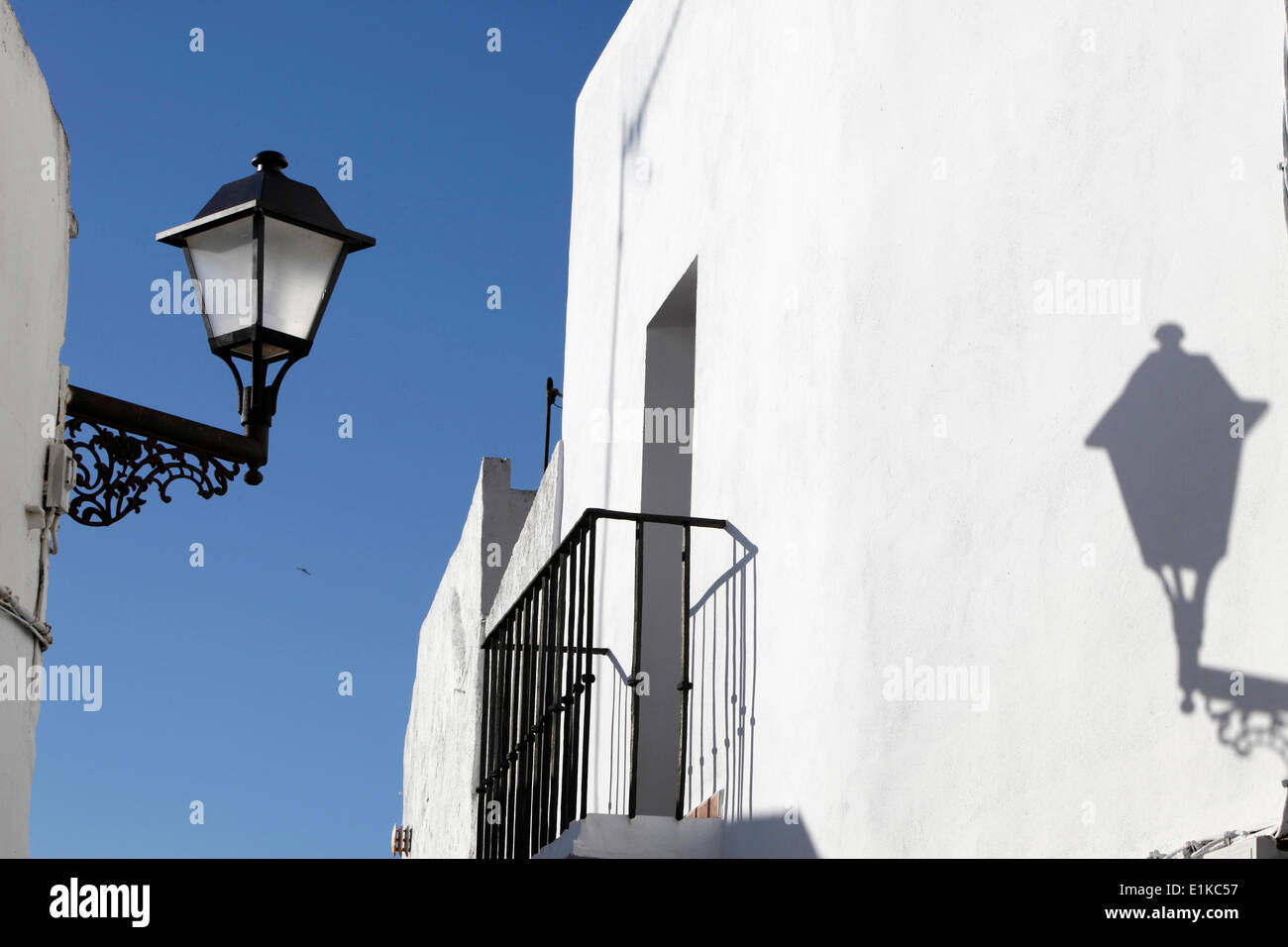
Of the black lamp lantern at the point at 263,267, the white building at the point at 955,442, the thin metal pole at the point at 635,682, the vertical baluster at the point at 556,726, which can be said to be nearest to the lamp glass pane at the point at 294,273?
the black lamp lantern at the point at 263,267

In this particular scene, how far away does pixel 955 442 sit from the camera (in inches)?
188

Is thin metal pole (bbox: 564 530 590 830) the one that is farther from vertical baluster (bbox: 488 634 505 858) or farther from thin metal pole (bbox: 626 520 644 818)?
vertical baluster (bbox: 488 634 505 858)

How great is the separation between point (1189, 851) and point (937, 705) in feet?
4.44

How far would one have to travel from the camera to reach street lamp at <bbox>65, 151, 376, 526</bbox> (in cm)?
467

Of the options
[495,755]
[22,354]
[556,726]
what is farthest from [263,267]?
[495,755]

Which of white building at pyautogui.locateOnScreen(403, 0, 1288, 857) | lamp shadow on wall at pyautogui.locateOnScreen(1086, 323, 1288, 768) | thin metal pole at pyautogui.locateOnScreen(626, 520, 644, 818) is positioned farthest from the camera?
thin metal pole at pyautogui.locateOnScreen(626, 520, 644, 818)

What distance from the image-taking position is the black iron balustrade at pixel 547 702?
646 centimetres

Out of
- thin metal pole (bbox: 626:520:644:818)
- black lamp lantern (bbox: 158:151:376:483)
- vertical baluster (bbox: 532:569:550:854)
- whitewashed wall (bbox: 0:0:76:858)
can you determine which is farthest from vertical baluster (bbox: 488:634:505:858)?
black lamp lantern (bbox: 158:151:376:483)

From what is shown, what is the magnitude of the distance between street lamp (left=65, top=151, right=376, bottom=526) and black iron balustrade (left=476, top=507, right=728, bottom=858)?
1.78 meters

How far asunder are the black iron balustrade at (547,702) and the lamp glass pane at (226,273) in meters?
1.94

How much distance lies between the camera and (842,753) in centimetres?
536
